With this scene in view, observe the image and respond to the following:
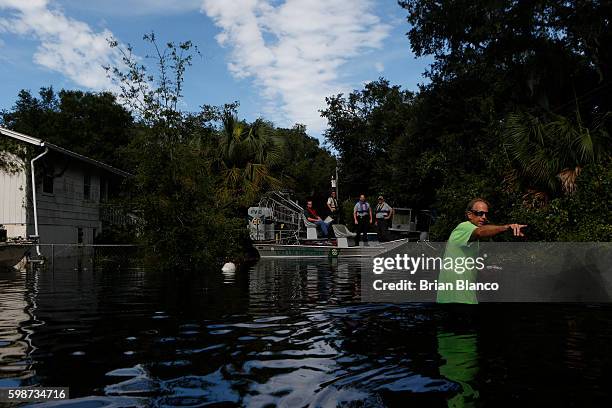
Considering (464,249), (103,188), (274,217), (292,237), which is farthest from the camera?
(274,217)

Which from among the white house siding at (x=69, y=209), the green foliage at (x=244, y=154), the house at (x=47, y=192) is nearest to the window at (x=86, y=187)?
the house at (x=47, y=192)

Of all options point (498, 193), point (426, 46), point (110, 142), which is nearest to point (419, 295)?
point (498, 193)

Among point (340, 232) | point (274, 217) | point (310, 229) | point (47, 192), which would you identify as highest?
point (47, 192)

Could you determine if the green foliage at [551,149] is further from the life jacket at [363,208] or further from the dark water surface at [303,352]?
the life jacket at [363,208]

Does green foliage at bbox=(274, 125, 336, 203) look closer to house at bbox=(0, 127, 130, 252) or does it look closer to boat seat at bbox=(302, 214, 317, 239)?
boat seat at bbox=(302, 214, 317, 239)

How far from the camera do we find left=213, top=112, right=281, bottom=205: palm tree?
26641mm

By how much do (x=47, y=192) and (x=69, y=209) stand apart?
2130mm

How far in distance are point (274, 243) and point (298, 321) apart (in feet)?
67.6

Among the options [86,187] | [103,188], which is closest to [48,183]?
[86,187]

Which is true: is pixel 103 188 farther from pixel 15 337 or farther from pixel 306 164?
pixel 306 164

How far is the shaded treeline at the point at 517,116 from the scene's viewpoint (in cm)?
1377

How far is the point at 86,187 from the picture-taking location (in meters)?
26.8

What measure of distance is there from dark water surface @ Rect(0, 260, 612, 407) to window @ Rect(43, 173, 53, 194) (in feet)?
46.3

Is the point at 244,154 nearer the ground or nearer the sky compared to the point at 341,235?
nearer the sky
